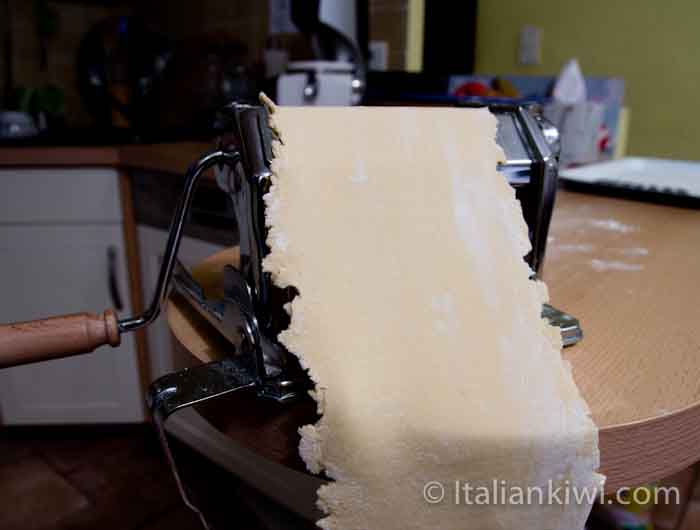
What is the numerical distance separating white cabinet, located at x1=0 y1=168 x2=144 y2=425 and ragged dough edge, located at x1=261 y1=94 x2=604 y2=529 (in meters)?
0.91

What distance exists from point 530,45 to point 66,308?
1365 mm

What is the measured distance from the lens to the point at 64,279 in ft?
3.89

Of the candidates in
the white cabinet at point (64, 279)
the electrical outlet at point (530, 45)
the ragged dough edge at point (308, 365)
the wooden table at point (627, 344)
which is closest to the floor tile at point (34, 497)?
the white cabinet at point (64, 279)

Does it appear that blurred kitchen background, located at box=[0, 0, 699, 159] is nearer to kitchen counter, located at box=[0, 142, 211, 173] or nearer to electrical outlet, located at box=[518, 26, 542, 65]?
electrical outlet, located at box=[518, 26, 542, 65]

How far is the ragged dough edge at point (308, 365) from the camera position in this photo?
28cm

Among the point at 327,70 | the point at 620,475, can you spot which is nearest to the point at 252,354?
the point at 620,475

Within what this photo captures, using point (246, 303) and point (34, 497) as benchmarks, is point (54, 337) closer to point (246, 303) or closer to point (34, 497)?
point (246, 303)

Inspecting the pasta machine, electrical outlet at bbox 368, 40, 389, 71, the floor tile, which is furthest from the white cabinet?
the pasta machine

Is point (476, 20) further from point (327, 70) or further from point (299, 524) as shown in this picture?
point (299, 524)

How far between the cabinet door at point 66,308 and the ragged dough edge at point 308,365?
3.09 feet

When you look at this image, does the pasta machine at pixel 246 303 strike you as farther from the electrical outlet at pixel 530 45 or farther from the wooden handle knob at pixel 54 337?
the electrical outlet at pixel 530 45

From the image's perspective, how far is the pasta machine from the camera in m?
0.31

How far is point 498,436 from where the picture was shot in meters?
0.28

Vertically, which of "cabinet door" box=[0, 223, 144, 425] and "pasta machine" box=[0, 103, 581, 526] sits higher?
"pasta machine" box=[0, 103, 581, 526]
